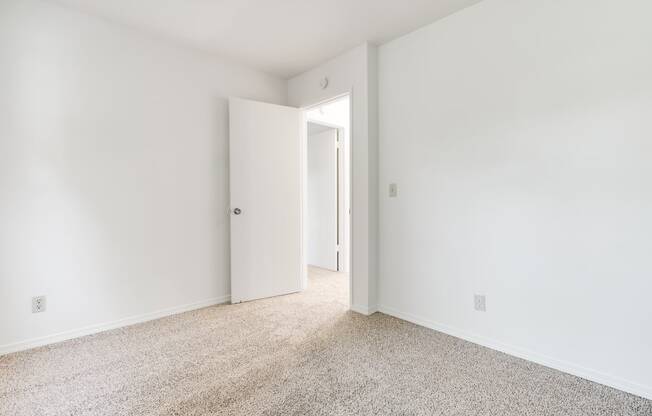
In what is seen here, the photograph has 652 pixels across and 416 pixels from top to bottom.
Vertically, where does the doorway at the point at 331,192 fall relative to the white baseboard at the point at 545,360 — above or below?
above

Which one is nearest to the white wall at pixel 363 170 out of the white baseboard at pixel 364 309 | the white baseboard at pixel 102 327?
the white baseboard at pixel 364 309

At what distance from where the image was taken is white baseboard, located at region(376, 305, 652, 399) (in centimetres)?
177

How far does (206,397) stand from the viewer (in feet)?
5.69

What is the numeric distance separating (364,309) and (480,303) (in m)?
0.98

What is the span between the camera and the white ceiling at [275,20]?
2334 mm

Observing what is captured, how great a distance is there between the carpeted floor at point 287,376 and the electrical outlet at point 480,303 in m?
0.26

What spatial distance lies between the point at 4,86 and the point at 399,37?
2831 millimetres

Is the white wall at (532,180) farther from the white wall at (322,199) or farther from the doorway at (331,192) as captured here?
the white wall at (322,199)

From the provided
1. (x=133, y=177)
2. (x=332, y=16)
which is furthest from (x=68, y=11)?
(x=332, y=16)

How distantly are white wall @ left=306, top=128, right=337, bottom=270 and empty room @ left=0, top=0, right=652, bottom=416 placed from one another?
1431 mm

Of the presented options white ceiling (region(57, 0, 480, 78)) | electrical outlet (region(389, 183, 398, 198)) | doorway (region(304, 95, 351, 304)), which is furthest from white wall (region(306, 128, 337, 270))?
electrical outlet (region(389, 183, 398, 198))

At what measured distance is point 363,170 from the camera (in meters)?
2.93

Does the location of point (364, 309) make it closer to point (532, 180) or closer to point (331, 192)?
point (532, 180)

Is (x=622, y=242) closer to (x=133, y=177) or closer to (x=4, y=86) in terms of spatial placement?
(x=133, y=177)
